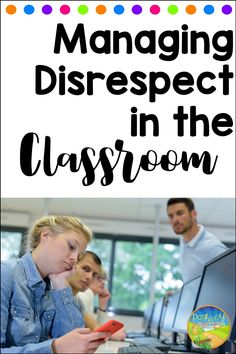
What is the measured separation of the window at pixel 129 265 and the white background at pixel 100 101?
90.0 inches

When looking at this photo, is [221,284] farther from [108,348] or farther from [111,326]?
[108,348]

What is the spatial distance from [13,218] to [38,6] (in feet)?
17.7

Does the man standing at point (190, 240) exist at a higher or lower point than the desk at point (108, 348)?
higher

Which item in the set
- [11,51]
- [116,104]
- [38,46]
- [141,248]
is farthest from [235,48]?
[141,248]

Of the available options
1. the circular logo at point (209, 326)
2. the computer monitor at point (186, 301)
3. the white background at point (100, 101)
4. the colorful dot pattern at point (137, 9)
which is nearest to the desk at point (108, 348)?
the computer monitor at point (186, 301)

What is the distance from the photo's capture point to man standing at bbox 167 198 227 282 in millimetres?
2172

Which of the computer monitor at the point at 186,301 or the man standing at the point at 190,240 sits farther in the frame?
the man standing at the point at 190,240

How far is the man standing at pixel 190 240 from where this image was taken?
7.13ft

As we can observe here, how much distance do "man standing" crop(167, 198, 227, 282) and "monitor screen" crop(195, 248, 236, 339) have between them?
378 mm

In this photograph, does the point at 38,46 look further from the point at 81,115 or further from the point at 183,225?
the point at 183,225

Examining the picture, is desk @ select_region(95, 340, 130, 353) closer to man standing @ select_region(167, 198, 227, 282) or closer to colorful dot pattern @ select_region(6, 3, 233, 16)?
man standing @ select_region(167, 198, 227, 282)

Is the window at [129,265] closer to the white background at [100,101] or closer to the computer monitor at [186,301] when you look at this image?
the white background at [100,101]

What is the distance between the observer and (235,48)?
274 cm

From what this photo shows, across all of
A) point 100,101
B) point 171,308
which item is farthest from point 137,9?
point 171,308
